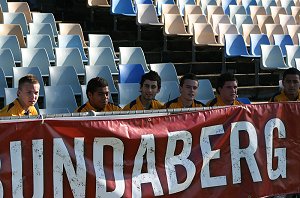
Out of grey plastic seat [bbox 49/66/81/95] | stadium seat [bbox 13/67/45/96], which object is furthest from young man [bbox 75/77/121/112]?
grey plastic seat [bbox 49/66/81/95]

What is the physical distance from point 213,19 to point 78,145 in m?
7.03

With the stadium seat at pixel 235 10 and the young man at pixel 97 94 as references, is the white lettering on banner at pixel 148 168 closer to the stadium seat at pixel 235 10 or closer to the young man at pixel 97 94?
the young man at pixel 97 94

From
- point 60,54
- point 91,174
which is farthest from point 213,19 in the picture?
point 91,174

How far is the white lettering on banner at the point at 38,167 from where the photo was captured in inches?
193

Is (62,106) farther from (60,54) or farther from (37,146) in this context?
(37,146)

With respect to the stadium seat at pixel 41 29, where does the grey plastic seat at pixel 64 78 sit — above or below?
below

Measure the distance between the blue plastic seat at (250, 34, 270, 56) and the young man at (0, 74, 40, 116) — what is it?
553 centimetres

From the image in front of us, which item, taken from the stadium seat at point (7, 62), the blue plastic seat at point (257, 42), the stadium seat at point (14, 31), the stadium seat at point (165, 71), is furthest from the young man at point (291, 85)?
the stadium seat at point (14, 31)

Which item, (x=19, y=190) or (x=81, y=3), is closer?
(x=19, y=190)

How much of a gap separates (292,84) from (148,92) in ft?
4.70

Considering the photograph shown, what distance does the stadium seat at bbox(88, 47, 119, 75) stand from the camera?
9148 millimetres

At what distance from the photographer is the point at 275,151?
572cm

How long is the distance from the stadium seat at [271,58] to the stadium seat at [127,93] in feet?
9.88

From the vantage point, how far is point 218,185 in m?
5.48
